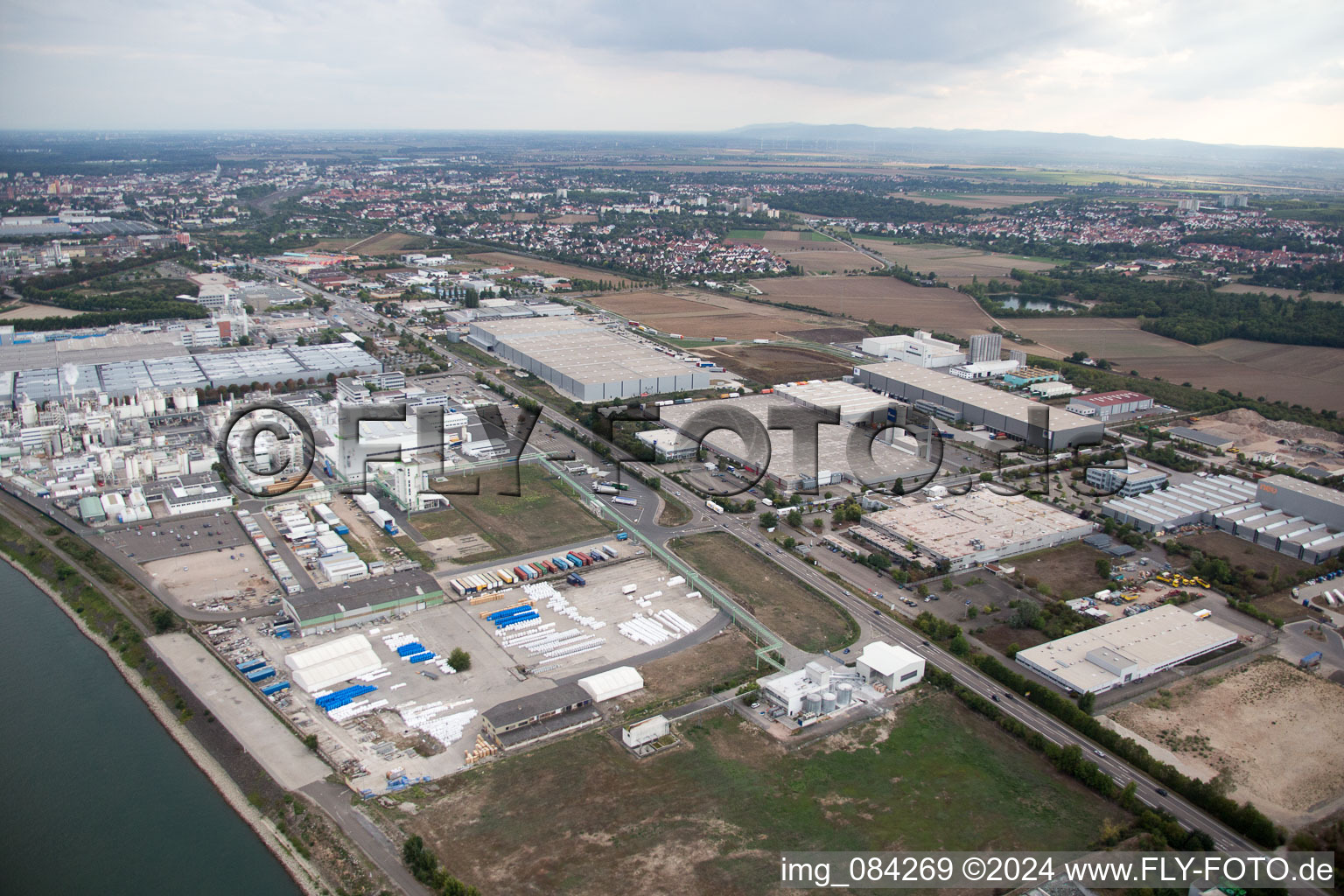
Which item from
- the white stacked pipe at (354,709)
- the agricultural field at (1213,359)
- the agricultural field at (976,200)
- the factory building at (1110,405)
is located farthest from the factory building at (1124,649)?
the agricultural field at (976,200)

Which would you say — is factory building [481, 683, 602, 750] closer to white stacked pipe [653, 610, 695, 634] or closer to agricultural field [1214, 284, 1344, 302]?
white stacked pipe [653, 610, 695, 634]

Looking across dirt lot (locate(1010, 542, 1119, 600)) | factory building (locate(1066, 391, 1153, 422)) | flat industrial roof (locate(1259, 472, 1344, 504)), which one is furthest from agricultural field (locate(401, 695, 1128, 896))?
factory building (locate(1066, 391, 1153, 422))

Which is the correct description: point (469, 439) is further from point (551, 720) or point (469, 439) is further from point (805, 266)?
point (805, 266)

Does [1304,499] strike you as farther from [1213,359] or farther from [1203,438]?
[1213,359]

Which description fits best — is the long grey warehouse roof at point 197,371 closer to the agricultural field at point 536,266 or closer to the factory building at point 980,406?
the factory building at point 980,406

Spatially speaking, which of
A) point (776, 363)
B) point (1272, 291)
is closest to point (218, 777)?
point (776, 363)

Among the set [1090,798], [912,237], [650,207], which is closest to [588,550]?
[1090,798]
